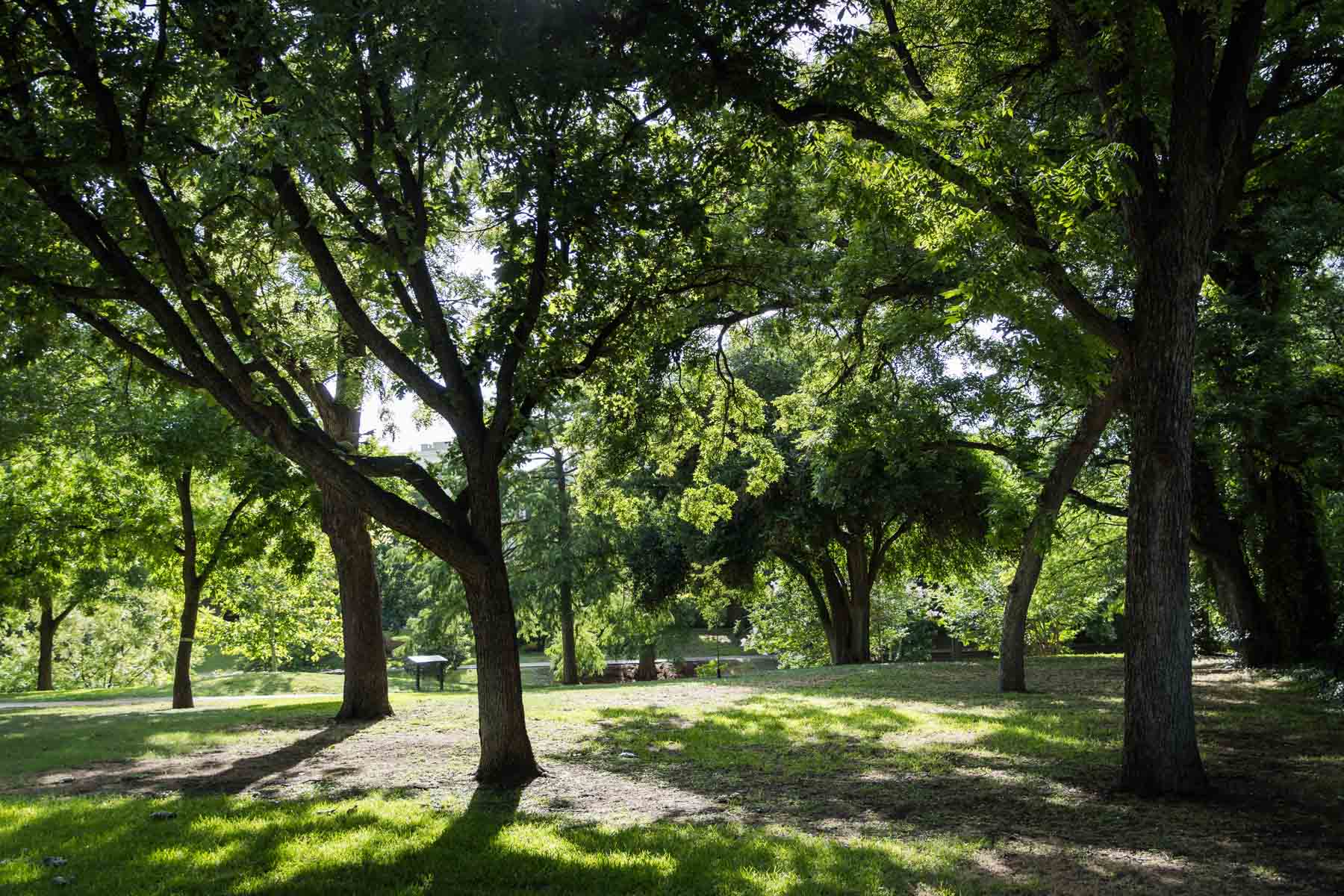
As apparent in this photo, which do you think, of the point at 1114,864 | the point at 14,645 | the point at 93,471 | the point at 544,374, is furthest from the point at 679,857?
the point at 14,645

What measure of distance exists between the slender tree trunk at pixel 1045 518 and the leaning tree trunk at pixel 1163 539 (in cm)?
429

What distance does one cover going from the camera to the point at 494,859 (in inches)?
223

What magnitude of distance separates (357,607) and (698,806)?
7.41 meters

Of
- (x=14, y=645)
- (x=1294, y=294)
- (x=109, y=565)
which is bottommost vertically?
(x=14, y=645)

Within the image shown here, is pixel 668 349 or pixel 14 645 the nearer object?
pixel 668 349

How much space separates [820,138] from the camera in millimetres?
9195

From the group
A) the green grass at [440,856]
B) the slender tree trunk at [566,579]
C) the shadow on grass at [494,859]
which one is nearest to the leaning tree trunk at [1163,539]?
the shadow on grass at [494,859]

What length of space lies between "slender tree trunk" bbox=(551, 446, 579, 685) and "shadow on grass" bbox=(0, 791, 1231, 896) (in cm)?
2088

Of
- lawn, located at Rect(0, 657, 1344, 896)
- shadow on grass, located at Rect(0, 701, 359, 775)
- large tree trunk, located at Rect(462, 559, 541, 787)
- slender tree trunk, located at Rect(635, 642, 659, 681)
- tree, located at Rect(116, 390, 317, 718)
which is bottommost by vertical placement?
slender tree trunk, located at Rect(635, 642, 659, 681)

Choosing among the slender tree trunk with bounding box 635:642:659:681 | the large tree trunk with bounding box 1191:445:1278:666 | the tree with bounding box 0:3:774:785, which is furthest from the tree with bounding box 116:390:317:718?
the slender tree trunk with bounding box 635:642:659:681

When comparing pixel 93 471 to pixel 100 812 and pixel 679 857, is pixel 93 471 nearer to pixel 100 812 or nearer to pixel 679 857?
pixel 100 812

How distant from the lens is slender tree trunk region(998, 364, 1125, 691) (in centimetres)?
1276

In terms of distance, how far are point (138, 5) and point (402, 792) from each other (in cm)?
696

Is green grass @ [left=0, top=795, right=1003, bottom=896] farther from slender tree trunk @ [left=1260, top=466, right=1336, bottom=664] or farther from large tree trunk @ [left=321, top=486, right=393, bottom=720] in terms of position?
slender tree trunk @ [left=1260, top=466, right=1336, bottom=664]
